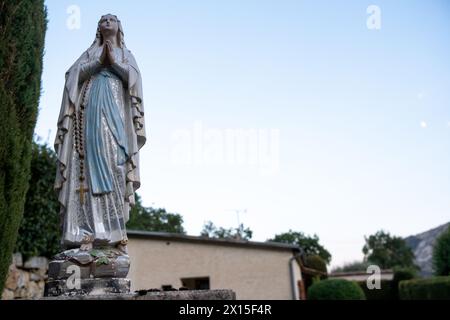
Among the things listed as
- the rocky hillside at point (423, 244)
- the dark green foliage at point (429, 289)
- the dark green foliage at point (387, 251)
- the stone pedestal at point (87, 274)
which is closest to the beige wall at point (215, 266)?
the dark green foliage at point (429, 289)

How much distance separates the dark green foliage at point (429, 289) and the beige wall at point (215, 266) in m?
7.28

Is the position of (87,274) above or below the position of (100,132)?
below

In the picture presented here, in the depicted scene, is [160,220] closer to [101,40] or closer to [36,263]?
[36,263]

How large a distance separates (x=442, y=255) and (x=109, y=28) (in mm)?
22168

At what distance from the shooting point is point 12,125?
24.4 ft

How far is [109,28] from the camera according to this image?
205 inches

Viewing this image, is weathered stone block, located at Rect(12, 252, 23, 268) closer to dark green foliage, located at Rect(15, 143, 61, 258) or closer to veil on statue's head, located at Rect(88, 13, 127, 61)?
dark green foliage, located at Rect(15, 143, 61, 258)

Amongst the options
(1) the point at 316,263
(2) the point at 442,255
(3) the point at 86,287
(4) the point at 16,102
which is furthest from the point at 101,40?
(1) the point at 316,263

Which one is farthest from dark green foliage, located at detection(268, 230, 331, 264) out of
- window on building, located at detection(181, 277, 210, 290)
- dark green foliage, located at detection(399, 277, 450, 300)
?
window on building, located at detection(181, 277, 210, 290)

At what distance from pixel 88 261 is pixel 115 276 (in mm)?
307

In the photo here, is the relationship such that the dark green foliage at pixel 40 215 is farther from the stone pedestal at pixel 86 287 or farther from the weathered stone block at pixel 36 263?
the stone pedestal at pixel 86 287

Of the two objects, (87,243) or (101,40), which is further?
(101,40)
